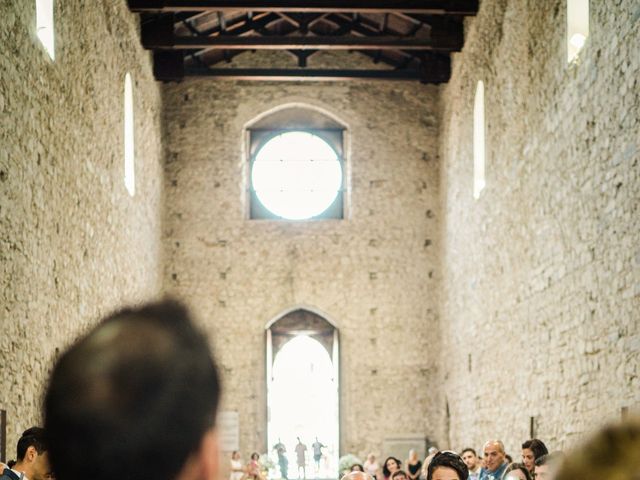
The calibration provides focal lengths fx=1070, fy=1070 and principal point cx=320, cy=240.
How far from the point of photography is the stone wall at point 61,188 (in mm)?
9531

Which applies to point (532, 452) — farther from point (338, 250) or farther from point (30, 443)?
point (338, 250)

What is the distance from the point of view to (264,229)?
67.1ft

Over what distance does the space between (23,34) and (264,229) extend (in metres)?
10.9

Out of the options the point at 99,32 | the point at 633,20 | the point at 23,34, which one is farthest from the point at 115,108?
the point at 633,20

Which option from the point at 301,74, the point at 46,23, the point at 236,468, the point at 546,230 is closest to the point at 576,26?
the point at 546,230

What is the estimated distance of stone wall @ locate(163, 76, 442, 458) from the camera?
20.0 meters

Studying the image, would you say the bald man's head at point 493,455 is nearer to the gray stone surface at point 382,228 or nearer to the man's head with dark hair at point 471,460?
the gray stone surface at point 382,228

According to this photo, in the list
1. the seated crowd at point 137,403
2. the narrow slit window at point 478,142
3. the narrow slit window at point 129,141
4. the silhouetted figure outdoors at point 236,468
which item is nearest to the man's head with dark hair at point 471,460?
the narrow slit window at point 478,142

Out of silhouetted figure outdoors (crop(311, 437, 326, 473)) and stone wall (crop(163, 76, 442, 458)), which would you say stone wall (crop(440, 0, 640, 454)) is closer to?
stone wall (crop(163, 76, 442, 458))

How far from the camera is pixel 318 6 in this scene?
16172mm

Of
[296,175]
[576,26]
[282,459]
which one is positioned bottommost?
[282,459]

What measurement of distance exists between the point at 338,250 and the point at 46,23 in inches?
397

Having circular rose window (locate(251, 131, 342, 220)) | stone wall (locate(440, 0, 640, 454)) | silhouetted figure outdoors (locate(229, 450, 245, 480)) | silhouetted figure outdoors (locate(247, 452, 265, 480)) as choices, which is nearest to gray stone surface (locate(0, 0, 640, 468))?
stone wall (locate(440, 0, 640, 454))

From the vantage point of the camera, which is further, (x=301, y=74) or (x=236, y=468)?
(x=301, y=74)
